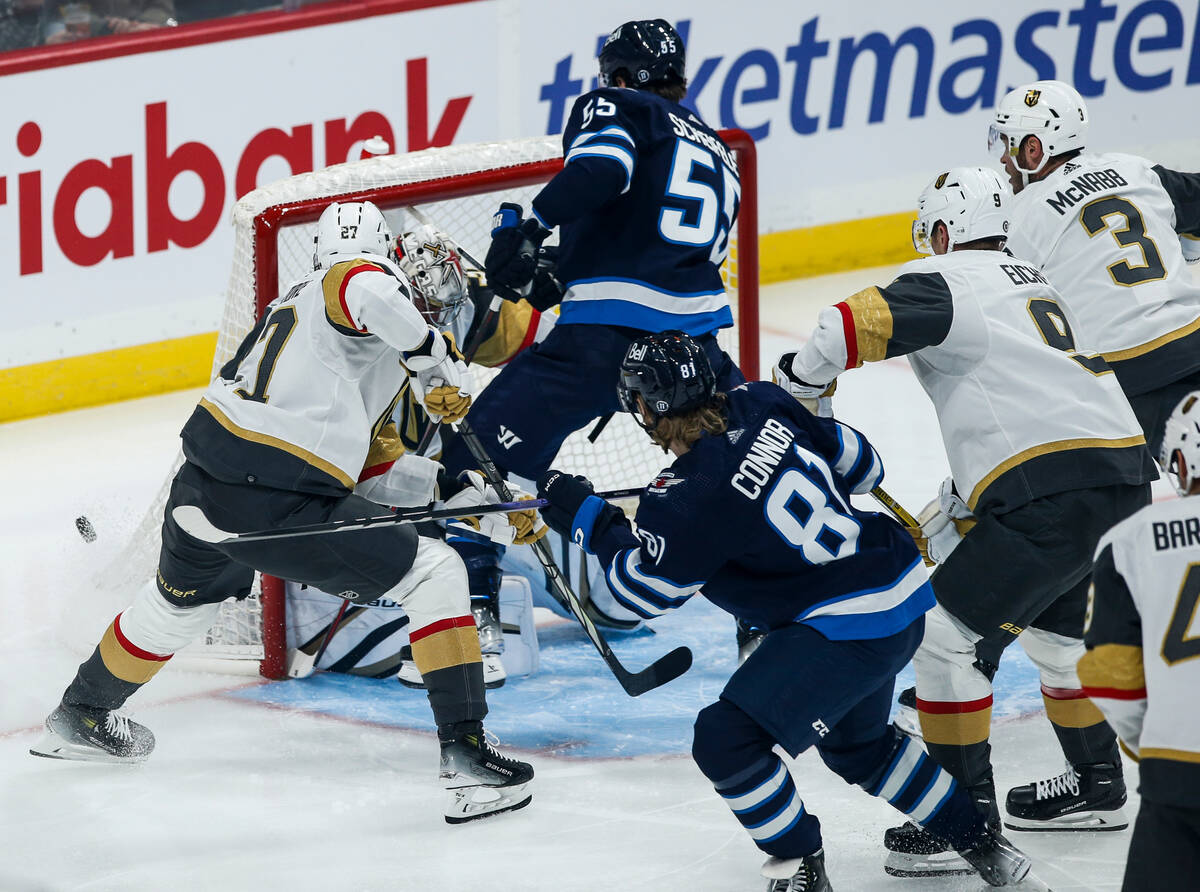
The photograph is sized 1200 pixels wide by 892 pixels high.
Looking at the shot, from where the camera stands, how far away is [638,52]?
3.82 m

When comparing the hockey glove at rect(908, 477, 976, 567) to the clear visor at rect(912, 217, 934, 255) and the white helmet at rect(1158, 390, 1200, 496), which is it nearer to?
the clear visor at rect(912, 217, 934, 255)

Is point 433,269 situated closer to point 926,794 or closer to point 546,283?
point 546,283

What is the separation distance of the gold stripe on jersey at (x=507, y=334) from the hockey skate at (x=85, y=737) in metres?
1.27

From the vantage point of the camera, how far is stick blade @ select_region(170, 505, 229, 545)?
3354 mm

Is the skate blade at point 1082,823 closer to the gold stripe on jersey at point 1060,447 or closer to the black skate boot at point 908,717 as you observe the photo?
the black skate boot at point 908,717

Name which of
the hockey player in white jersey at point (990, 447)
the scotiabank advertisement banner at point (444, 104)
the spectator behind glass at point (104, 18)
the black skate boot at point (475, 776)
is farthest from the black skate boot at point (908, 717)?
the spectator behind glass at point (104, 18)

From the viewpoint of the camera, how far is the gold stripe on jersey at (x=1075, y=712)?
3.31 metres

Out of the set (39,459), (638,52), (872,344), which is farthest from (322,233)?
(39,459)

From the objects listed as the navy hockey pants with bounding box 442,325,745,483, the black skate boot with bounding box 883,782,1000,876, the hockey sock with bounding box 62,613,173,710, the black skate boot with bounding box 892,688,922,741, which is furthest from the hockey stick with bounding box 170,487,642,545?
the black skate boot with bounding box 892,688,922,741

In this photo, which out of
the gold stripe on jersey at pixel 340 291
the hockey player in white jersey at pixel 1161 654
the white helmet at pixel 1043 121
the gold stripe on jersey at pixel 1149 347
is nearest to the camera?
the hockey player in white jersey at pixel 1161 654

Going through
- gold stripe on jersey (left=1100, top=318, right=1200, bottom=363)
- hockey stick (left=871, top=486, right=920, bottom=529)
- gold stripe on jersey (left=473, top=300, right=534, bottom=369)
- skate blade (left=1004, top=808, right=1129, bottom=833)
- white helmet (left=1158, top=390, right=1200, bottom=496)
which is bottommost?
skate blade (left=1004, top=808, right=1129, bottom=833)

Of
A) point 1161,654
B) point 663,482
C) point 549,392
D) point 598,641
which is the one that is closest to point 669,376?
point 663,482

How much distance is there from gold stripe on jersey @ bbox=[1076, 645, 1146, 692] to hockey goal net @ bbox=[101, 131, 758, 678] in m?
2.29

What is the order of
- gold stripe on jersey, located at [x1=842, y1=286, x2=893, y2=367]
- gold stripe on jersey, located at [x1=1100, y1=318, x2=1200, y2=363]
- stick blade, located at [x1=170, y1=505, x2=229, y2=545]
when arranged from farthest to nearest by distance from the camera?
gold stripe on jersey, located at [x1=1100, y1=318, x2=1200, y2=363] < stick blade, located at [x1=170, y1=505, x2=229, y2=545] < gold stripe on jersey, located at [x1=842, y1=286, x2=893, y2=367]
